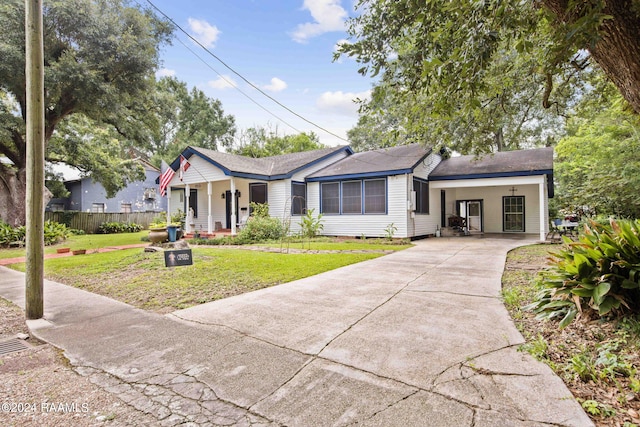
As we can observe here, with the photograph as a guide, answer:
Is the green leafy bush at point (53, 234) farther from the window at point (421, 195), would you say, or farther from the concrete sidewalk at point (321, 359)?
the window at point (421, 195)

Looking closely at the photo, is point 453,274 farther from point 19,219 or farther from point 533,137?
point 533,137

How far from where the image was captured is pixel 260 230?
13406mm

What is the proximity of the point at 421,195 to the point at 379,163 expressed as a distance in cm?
237

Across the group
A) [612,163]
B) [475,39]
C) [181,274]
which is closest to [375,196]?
[612,163]

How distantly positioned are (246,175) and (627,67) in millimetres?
12800

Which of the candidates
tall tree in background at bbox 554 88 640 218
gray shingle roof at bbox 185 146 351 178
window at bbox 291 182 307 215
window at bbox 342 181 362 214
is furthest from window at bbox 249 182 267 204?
tall tree in background at bbox 554 88 640 218

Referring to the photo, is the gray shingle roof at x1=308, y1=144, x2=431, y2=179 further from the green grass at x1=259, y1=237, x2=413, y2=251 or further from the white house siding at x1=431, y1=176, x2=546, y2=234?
the green grass at x1=259, y1=237, x2=413, y2=251

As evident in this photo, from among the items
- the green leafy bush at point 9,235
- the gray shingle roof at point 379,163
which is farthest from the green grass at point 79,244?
the gray shingle roof at point 379,163

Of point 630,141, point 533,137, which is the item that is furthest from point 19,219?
point 533,137

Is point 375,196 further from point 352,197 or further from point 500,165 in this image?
point 500,165

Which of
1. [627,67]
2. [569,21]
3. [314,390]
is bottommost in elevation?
[314,390]

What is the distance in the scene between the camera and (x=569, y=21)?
3080 mm

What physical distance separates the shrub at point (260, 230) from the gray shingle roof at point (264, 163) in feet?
7.63

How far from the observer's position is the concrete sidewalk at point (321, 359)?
2.08 m
